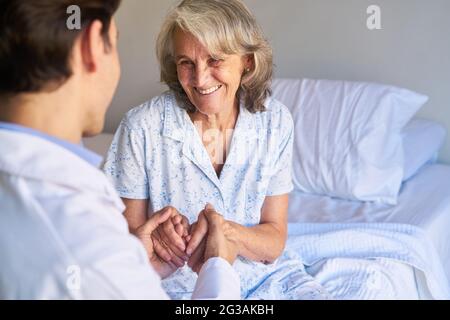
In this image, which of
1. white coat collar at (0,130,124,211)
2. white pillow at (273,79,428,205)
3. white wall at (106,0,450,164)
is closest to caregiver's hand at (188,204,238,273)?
white coat collar at (0,130,124,211)

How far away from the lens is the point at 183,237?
4.19 feet

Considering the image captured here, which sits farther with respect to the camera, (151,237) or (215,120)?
(215,120)

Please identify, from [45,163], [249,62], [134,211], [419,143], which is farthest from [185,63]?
[419,143]

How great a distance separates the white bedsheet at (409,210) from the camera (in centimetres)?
185

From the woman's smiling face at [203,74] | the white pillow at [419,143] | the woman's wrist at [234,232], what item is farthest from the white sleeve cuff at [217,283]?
the white pillow at [419,143]

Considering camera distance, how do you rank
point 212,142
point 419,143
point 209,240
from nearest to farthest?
1. point 209,240
2. point 212,142
3. point 419,143

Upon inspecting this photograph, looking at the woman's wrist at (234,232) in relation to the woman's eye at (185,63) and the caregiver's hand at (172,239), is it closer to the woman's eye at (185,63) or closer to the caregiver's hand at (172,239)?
the caregiver's hand at (172,239)

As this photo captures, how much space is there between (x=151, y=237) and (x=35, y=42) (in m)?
0.64

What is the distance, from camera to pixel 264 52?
1.51m

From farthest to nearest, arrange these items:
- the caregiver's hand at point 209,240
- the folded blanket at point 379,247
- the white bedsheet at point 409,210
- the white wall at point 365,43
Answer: the white wall at point 365,43
the white bedsheet at point 409,210
the folded blanket at point 379,247
the caregiver's hand at point 209,240

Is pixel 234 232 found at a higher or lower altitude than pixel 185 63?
lower

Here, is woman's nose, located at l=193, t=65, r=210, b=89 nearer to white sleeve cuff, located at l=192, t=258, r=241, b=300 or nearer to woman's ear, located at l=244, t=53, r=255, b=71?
woman's ear, located at l=244, t=53, r=255, b=71

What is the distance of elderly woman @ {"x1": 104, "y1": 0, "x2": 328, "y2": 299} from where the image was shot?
55.6 inches

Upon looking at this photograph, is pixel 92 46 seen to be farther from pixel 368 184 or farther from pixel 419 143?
pixel 419 143
